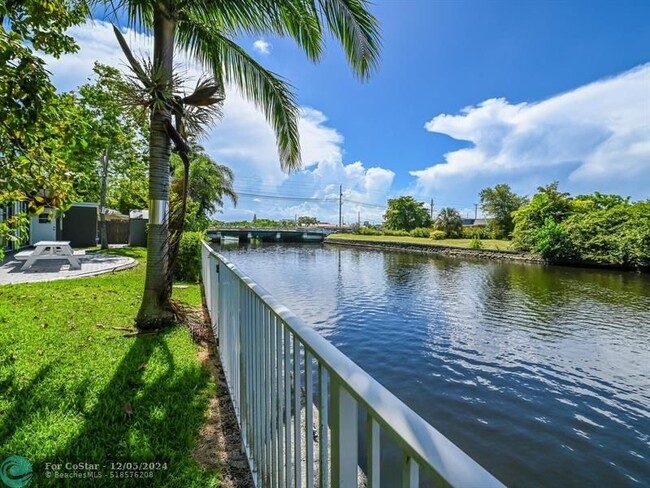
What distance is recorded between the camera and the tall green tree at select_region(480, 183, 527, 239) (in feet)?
127

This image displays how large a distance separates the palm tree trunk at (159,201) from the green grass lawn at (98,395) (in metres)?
0.38

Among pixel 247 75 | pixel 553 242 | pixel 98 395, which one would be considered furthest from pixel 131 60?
pixel 553 242

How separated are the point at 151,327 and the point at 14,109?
9.86 feet

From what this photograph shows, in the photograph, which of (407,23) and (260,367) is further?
(407,23)

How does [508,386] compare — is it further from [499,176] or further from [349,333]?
[499,176]

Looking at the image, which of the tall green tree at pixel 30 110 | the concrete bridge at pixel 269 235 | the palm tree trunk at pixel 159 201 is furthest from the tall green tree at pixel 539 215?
the tall green tree at pixel 30 110

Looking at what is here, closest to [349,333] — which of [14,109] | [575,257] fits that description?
[14,109]

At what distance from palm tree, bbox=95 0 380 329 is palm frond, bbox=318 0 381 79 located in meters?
0.01

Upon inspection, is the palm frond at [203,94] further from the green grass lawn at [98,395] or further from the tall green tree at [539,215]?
the tall green tree at [539,215]

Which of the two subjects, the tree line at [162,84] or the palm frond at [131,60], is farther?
the palm frond at [131,60]

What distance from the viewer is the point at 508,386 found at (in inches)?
217

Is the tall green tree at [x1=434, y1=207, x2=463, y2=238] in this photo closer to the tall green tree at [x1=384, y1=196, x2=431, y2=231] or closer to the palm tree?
the tall green tree at [x1=384, y1=196, x2=431, y2=231]

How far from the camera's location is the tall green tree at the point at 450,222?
3941cm
